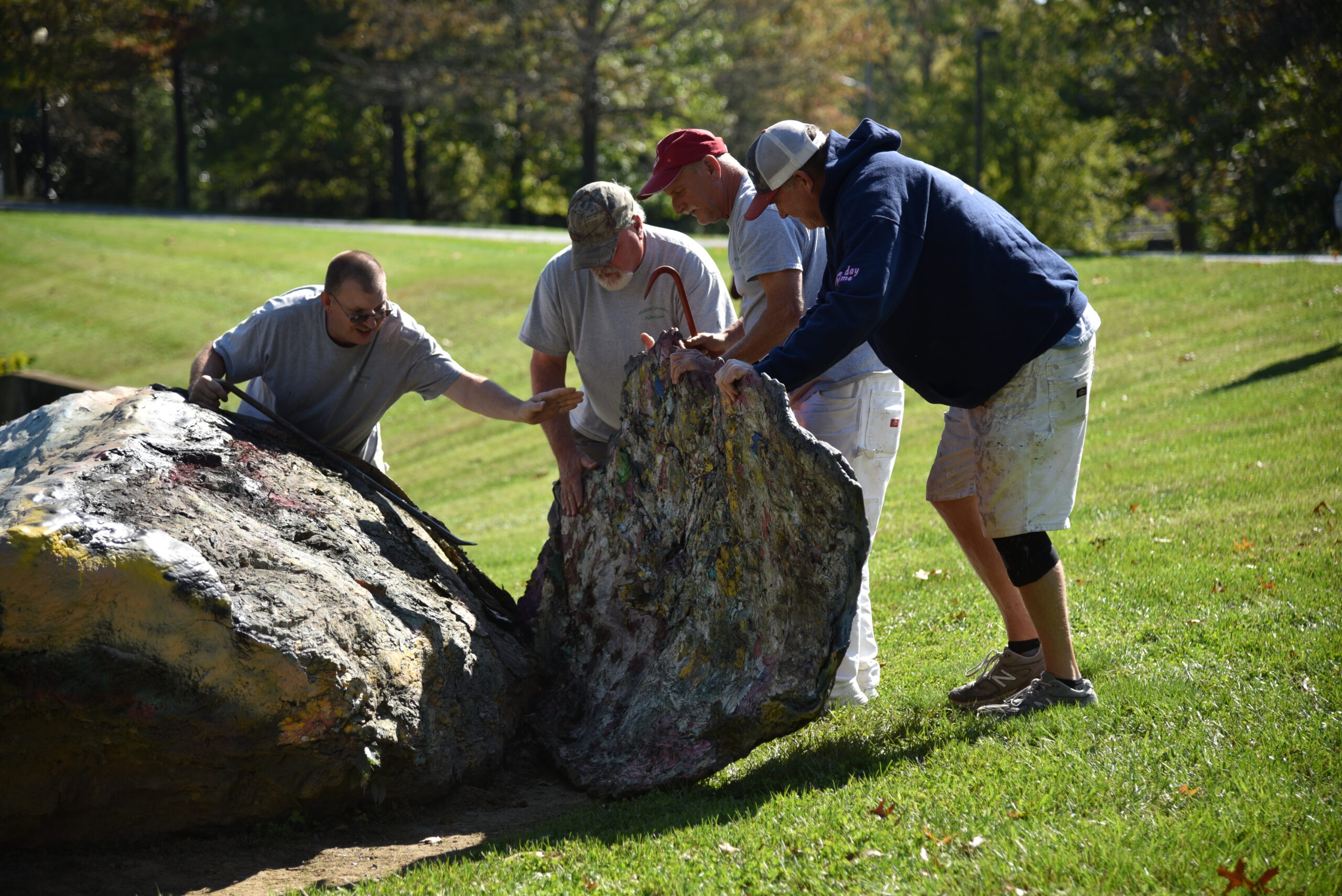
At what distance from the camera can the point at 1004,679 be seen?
15.5ft

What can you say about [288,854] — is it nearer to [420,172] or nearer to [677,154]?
[677,154]

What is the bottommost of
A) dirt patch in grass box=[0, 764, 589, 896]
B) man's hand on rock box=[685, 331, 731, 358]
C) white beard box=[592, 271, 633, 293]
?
dirt patch in grass box=[0, 764, 589, 896]

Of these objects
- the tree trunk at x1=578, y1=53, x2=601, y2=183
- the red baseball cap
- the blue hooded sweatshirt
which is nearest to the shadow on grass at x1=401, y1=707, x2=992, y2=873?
the blue hooded sweatshirt

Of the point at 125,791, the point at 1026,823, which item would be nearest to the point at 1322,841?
the point at 1026,823

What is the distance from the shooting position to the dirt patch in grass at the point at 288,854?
13.1 feet

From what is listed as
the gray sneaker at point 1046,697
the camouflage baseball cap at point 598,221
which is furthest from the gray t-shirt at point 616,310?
the gray sneaker at point 1046,697

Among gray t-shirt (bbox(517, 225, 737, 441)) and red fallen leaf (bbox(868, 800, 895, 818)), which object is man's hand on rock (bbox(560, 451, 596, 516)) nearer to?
gray t-shirt (bbox(517, 225, 737, 441))

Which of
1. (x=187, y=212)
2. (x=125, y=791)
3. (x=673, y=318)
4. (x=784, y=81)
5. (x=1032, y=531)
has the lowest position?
(x=125, y=791)

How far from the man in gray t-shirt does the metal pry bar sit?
0.10 m

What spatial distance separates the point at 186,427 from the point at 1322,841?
4.55m

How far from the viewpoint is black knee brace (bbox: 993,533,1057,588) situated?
14.0 feet

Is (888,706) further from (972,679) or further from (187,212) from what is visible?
(187,212)

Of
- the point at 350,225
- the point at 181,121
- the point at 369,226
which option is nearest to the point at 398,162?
the point at 350,225

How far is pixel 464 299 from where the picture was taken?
70.1ft
